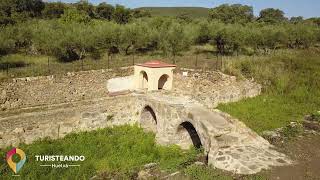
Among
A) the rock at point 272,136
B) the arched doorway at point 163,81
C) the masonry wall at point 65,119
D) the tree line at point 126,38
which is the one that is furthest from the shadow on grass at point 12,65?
the rock at point 272,136

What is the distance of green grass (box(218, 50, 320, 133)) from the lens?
17031 mm

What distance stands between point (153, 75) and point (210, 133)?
792 cm

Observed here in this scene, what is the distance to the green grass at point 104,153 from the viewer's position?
11.7m

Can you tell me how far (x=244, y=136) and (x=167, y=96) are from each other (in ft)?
19.4

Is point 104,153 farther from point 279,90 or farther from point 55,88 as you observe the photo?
point 279,90

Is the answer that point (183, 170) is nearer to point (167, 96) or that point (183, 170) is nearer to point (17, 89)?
point (167, 96)

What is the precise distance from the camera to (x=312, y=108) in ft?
60.4

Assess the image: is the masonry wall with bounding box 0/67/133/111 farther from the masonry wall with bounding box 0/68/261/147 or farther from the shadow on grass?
the shadow on grass

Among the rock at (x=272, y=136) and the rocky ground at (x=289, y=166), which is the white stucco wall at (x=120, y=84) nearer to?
the rock at (x=272, y=136)

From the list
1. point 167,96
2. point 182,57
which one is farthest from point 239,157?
point 182,57

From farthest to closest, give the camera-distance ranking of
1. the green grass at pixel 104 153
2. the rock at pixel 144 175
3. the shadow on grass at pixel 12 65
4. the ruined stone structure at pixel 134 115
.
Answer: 1. the shadow on grass at pixel 12 65
2. the green grass at pixel 104 153
3. the ruined stone structure at pixel 134 115
4. the rock at pixel 144 175

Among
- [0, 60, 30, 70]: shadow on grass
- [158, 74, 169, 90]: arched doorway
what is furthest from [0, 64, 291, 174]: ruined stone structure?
[0, 60, 30, 70]: shadow on grass

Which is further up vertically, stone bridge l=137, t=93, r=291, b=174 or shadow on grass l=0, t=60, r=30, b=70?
shadow on grass l=0, t=60, r=30, b=70

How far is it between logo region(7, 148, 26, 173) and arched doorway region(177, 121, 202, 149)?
6807mm
